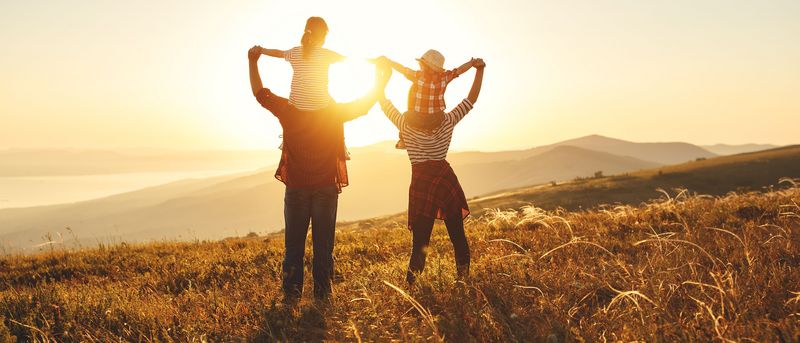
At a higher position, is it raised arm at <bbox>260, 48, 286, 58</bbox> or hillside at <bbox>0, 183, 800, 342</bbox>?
raised arm at <bbox>260, 48, 286, 58</bbox>

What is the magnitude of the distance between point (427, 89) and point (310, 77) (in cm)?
124

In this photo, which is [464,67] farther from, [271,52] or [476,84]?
[271,52]

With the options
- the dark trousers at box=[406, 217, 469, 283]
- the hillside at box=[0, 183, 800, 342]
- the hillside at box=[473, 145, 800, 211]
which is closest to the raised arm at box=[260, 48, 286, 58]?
the dark trousers at box=[406, 217, 469, 283]

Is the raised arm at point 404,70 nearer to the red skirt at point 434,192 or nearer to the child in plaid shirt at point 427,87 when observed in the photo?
the child in plaid shirt at point 427,87

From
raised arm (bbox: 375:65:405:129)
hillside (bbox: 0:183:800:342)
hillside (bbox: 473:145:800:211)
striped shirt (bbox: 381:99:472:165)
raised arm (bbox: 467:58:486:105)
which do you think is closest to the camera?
hillside (bbox: 0:183:800:342)

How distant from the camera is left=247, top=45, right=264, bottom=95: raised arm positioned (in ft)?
16.5

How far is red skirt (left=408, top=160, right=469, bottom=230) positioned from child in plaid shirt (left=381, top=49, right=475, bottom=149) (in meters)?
0.49

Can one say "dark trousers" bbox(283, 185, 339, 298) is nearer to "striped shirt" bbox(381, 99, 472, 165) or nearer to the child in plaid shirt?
"striped shirt" bbox(381, 99, 472, 165)

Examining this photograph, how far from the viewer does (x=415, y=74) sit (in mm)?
5051

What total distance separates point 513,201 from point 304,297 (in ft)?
108

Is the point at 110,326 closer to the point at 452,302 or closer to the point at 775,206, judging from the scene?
the point at 452,302

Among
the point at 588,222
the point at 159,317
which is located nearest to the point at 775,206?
the point at 588,222

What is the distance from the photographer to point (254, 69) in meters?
5.05

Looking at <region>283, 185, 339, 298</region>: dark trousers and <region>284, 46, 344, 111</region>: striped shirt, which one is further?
<region>283, 185, 339, 298</region>: dark trousers
